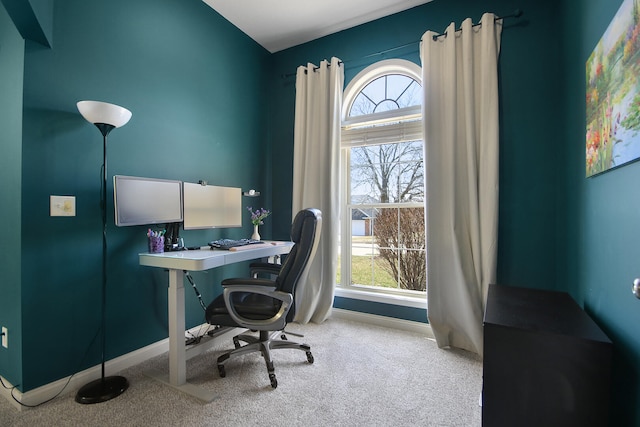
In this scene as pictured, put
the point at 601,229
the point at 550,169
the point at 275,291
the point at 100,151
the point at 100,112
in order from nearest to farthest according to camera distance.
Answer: the point at 601,229 → the point at 100,112 → the point at 275,291 → the point at 100,151 → the point at 550,169

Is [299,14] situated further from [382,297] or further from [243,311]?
[382,297]

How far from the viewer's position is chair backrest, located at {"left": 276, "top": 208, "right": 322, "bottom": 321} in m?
1.76

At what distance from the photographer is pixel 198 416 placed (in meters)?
1.53

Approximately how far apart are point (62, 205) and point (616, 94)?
112 inches

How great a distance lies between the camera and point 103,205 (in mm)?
1829

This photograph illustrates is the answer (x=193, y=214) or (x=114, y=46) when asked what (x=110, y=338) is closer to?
(x=193, y=214)

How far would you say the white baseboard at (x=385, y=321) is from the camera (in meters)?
2.61

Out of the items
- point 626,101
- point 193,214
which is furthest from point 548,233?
point 193,214

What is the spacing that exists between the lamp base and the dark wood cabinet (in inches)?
78.3

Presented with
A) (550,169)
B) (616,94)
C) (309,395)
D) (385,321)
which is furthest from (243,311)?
(550,169)

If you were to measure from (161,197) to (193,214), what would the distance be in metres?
0.33

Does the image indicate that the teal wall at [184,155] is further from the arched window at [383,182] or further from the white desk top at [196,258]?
the white desk top at [196,258]

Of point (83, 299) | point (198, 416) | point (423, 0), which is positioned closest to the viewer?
point (198, 416)

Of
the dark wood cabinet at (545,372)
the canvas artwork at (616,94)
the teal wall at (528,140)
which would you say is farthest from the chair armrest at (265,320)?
the teal wall at (528,140)
